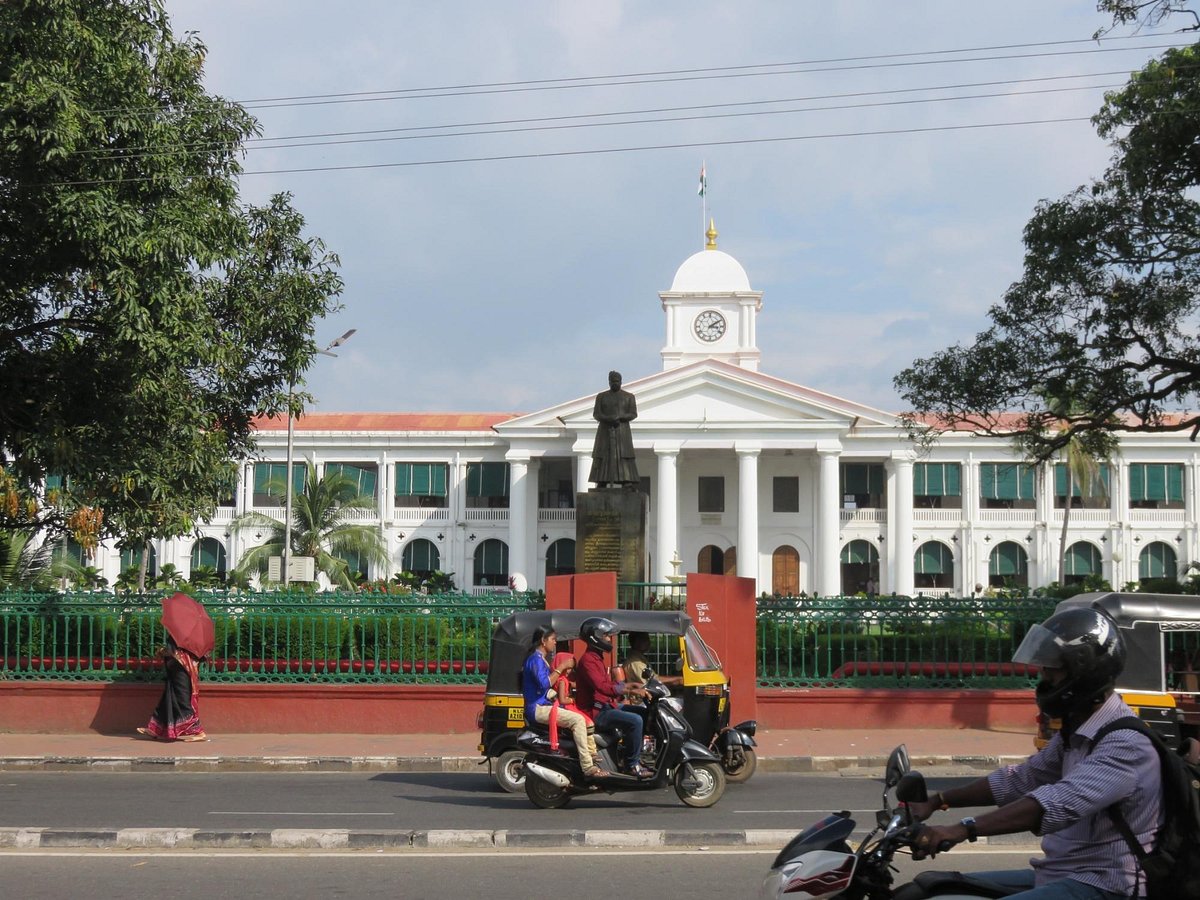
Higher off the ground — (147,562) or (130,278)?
(130,278)

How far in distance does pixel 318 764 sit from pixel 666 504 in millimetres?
38278

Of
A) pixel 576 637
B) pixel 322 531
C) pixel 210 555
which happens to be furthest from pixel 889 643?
pixel 210 555

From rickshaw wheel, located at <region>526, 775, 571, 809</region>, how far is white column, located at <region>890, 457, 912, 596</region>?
142 feet

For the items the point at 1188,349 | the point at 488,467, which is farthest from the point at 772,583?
the point at 1188,349

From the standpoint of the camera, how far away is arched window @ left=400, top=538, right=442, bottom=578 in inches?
2160

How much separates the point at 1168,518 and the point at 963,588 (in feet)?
28.3

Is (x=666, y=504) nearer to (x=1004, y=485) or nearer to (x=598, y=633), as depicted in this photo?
(x=1004, y=485)

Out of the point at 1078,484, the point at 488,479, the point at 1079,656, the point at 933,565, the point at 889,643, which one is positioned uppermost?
the point at 488,479

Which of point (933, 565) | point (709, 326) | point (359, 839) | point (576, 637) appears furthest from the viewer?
point (709, 326)

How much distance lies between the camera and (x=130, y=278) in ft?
42.5

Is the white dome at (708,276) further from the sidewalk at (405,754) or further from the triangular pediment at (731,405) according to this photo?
the sidewalk at (405,754)

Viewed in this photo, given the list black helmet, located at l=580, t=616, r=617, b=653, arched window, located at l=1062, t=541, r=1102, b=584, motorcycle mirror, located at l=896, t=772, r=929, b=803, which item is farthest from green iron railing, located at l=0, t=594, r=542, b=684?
arched window, located at l=1062, t=541, r=1102, b=584

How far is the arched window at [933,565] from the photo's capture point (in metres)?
53.4

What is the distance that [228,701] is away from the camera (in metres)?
→ 14.9
